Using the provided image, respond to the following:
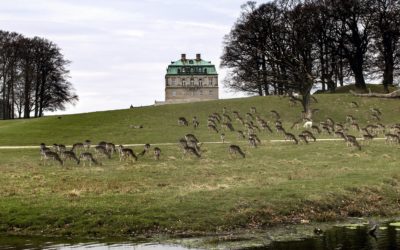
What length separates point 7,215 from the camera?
26.3 m

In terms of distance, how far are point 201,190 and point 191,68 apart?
135m

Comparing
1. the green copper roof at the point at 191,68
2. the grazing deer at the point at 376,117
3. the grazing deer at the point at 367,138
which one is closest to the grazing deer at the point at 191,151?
the grazing deer at the point at 367,138

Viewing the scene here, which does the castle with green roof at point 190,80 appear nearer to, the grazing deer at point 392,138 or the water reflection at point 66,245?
the grazing deer at point 392,138

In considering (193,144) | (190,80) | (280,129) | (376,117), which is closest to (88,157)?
(193,144)

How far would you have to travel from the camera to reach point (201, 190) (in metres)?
30.1

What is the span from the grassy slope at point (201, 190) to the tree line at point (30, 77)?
189ft

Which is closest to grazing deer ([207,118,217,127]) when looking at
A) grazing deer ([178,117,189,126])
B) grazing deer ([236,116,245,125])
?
grazing deer ([178,117,189,126])

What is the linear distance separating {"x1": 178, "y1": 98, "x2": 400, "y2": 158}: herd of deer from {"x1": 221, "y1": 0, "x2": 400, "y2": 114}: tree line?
7.14 metres

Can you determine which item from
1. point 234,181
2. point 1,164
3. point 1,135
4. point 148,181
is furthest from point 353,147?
point 1,135

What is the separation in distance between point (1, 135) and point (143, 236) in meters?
44.2

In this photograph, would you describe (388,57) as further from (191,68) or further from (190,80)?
(191,68)

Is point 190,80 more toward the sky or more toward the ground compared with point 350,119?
more toward the sky

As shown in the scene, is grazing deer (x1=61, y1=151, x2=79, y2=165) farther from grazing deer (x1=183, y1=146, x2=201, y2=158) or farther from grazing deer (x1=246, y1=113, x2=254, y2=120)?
grazing deer (x1=246, y1=113, x2=254, y2=120)

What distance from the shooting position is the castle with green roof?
160 metres
